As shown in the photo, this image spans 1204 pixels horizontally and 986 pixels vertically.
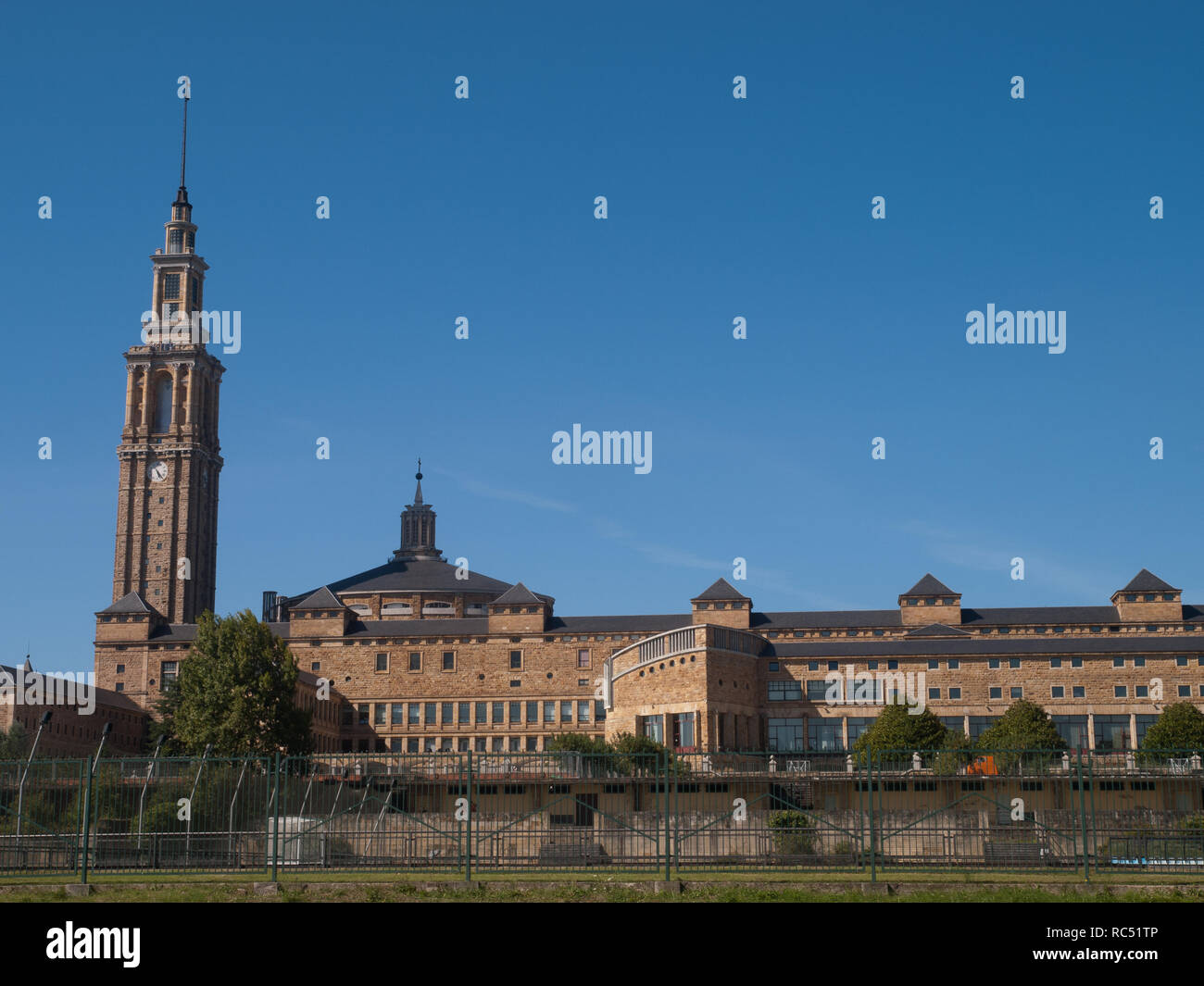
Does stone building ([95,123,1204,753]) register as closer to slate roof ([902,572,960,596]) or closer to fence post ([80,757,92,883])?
slate roof ([902,572,960,596])

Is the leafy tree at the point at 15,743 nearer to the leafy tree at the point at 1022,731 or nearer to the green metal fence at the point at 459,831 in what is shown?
the green metal fence at the point at 459,831

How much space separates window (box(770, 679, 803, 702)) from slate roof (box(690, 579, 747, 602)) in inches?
403

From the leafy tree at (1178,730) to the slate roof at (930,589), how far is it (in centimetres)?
2547

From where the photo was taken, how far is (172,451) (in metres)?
111

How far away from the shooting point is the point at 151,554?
109062mm

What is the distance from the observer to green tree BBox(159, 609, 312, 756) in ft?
230

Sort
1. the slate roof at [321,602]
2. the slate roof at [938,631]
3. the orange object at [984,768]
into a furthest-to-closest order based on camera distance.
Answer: the slate roof at [321,602], the slate roof at [938,631], the orange object at [984,768]

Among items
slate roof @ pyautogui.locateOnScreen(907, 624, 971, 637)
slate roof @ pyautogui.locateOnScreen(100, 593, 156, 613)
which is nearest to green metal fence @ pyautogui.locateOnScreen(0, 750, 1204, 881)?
slate roof @ pyautogui.locateOnScreen(907, 624, 971, 637)

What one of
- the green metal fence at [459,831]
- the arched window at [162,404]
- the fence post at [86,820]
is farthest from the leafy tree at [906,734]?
the arched window at [162,404]

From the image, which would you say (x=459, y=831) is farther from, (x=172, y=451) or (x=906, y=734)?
(x=172, y=451)

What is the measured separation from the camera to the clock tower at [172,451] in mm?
108625

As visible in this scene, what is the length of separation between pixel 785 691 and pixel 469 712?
22.6 metres

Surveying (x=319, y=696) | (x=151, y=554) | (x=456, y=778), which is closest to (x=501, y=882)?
(x=456, y=778)
